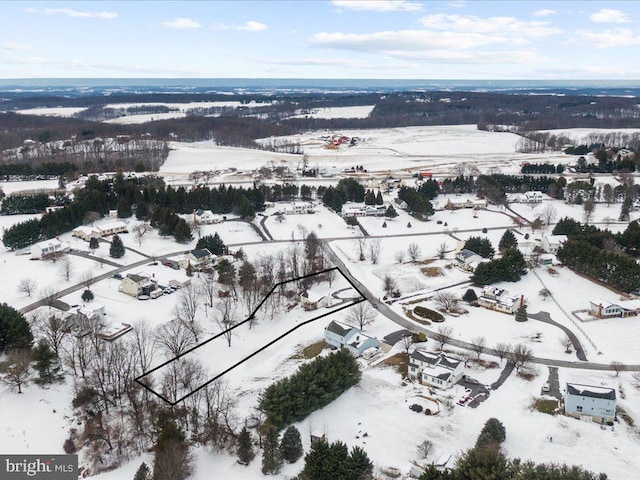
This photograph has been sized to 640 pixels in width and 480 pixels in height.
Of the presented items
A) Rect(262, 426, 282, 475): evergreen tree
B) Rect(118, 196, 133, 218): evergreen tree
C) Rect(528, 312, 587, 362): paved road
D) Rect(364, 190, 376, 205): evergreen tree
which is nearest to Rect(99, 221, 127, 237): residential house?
Rect(118, 196, 133, 218): evergreen tree

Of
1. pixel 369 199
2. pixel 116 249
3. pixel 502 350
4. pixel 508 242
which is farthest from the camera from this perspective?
pixel 369 199

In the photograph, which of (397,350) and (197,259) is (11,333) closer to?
(197,259)

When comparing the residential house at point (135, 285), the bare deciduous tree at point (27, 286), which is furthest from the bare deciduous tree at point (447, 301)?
the bare deciduous tree at point (27, 286)

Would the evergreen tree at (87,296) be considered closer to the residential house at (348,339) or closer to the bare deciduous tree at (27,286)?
the bare deciduous tree at (27,286)

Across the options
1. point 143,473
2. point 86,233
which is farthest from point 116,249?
point 143,473

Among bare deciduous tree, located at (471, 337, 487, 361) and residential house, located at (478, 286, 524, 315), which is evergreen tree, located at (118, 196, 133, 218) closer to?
residential house, located at (478, 286, 524, 315)

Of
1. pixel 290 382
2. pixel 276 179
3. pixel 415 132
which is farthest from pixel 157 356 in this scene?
pixel 415 132

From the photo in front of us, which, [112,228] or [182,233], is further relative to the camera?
[112,228]
